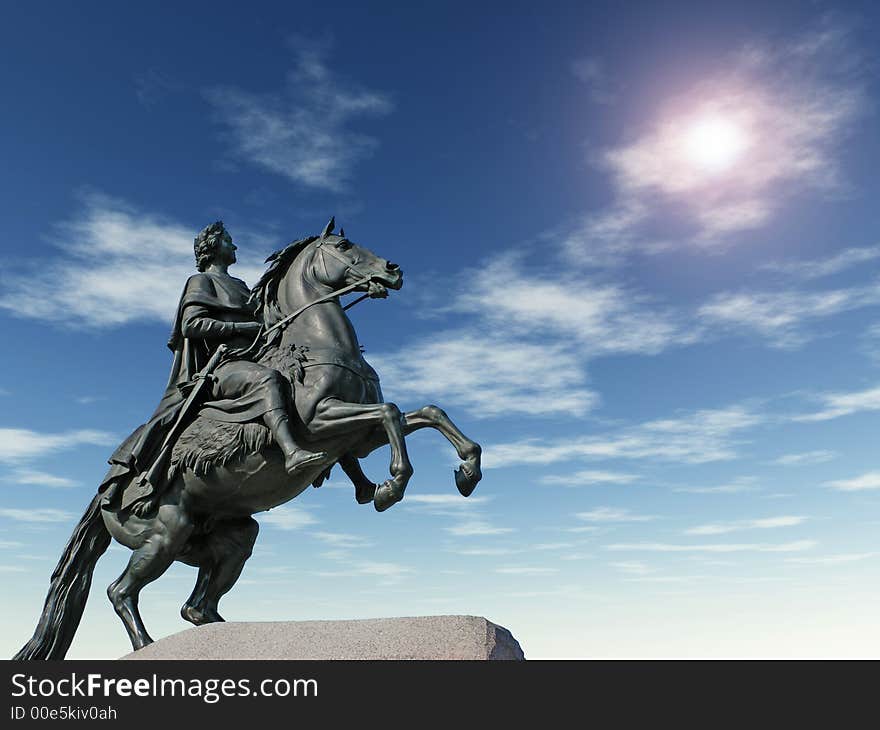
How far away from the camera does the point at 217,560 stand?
8266mm

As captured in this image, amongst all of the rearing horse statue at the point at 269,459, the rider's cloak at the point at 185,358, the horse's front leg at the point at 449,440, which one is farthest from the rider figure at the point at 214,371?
the horse's front leg at the point at 449,440

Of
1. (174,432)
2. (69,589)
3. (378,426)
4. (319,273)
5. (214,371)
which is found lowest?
(69,589)

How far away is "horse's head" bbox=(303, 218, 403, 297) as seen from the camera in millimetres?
7648

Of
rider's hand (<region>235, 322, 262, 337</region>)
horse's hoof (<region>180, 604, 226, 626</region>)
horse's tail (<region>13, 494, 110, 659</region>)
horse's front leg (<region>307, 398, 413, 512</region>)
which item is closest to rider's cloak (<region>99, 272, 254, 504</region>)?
rider's hand (<region>235, 322, 262, 337</region>)

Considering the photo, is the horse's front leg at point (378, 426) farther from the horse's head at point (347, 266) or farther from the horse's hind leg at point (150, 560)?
the horse's hind leg at point (150, 560)

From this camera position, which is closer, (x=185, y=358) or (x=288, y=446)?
(x=288, y=446)

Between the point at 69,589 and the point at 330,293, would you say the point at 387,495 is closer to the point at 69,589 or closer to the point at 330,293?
the point at 330,293

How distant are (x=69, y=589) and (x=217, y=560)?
144 cm

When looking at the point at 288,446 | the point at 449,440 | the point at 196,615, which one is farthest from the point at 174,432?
the point at 449,440

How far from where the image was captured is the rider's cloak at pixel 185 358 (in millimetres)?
8000

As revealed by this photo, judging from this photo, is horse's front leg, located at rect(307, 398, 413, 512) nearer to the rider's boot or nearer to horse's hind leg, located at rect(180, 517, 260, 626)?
the rider's boot

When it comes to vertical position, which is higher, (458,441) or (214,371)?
(214,371)
